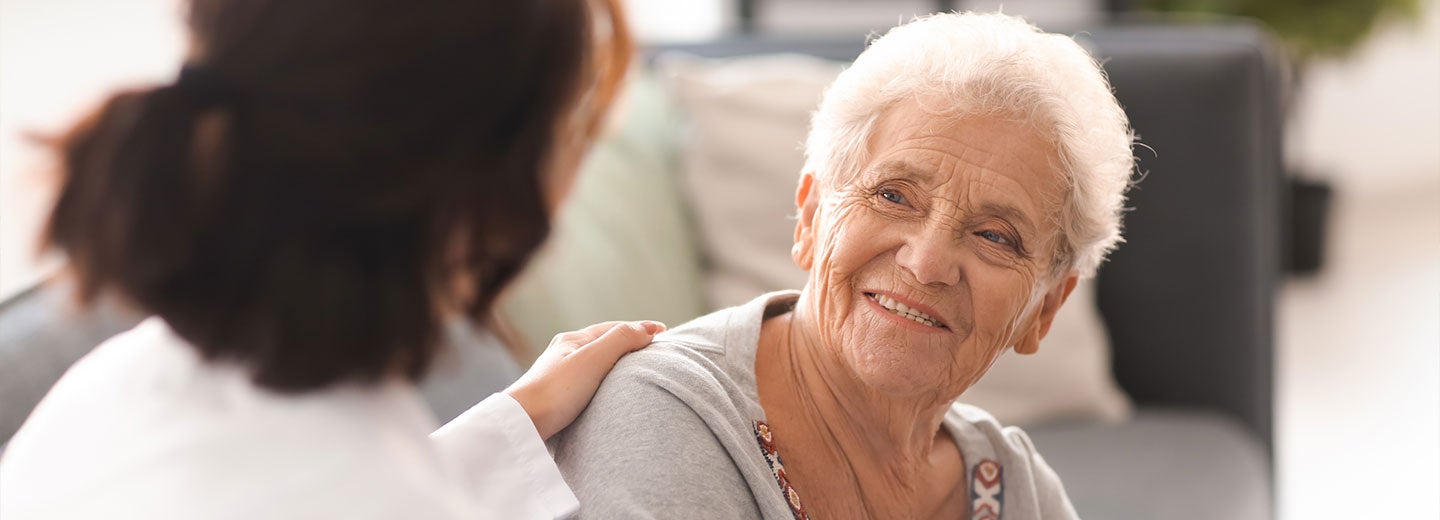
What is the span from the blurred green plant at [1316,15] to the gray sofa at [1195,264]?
2.31m

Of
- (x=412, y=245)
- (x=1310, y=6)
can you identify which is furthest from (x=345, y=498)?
(x=1310, y=6)

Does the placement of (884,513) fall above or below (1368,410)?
above

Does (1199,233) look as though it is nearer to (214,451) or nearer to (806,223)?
(806,223)

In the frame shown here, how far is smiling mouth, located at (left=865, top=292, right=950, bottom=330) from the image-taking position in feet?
4.47

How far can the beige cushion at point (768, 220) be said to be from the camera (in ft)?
8.78

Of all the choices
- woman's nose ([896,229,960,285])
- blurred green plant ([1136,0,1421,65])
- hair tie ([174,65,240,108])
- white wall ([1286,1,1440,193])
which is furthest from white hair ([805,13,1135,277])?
white wall ([1286,1,1440,193])

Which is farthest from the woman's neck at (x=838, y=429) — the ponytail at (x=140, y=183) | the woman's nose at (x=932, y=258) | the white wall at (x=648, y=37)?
the ponytail at (x=140, y=183)

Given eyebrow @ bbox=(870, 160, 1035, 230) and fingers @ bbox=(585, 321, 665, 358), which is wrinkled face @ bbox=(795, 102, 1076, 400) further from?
fingers @ bbox=(585, 321, 665, 358)

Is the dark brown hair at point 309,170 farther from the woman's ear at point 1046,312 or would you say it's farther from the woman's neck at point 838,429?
the woman's ear at point 1046,312

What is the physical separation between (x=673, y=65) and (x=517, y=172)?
1.94 m

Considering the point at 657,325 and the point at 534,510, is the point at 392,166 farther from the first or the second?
the point at 657,325

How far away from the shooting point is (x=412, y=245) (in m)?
0.90

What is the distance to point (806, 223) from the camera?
153cm

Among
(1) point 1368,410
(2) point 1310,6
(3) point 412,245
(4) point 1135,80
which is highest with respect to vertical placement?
(3) point 412,245
